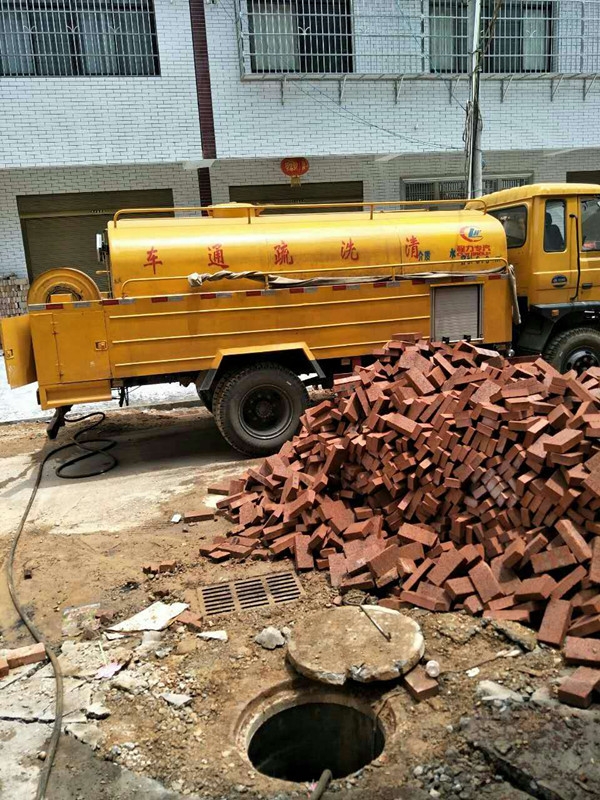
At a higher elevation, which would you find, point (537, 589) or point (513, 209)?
point (513, 209)

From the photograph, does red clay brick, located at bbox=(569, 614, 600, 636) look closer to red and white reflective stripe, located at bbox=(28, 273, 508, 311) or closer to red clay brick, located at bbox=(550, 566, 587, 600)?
red clay brick, located at bbox=(550, 566, 587, 600)

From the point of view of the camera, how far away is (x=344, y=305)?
7.47 meters

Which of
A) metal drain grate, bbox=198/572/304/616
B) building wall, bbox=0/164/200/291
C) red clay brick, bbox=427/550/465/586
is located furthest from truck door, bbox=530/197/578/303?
building wall, bbox=0/164/200/291

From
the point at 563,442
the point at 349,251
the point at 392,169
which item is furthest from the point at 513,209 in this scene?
the point at 392,169

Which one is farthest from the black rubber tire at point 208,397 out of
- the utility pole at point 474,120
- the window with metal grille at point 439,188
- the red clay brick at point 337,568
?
the window with metal grille at point 439,188

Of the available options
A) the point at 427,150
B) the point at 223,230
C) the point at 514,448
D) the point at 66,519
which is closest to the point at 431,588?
the point at 514,448

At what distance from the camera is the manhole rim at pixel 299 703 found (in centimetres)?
329

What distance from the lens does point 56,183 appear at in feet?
43.7

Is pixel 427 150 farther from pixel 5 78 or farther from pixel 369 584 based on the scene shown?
pixel 369 584

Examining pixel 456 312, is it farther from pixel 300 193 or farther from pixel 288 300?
pixel 300 193

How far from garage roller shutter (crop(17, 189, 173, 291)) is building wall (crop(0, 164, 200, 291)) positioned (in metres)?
0.22

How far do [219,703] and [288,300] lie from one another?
4699 mm

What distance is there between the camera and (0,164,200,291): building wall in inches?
518

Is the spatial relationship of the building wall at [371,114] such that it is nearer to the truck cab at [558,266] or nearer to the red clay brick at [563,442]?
the truck cab at [558,266]
